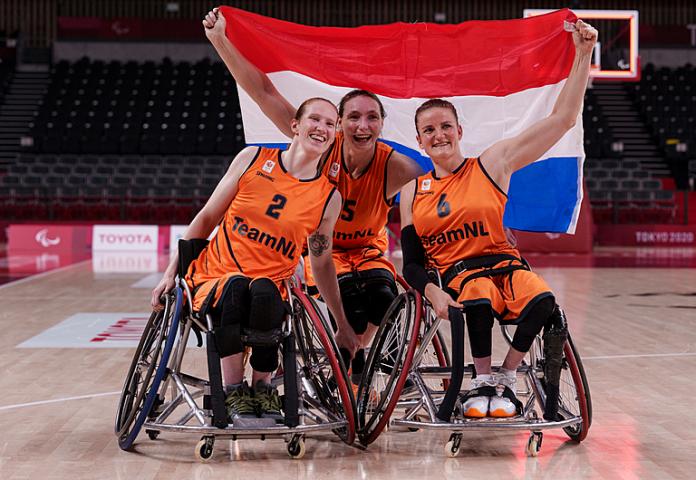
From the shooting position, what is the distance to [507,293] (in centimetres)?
387

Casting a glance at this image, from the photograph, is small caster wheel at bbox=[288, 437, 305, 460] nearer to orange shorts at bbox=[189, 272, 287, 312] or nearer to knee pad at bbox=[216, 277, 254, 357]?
knee pad at bbox=[216, 277, 254, 357]

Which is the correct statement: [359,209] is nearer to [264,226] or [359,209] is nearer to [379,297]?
[379,297]

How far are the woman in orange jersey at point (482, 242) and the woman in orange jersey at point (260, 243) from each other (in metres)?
0.39

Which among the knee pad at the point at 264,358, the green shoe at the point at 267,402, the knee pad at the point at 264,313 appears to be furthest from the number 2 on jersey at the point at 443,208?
the green shoe at the point at 267,402

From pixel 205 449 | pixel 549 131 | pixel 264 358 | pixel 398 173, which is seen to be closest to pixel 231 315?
pixel 264 358

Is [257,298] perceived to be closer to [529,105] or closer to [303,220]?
[303,220]

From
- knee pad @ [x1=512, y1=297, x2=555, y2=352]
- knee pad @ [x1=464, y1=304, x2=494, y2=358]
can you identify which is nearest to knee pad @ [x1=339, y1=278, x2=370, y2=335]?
knee pad @ [x1=464, y1=304, x2=494, y2=358]

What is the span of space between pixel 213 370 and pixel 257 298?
1.03 feet

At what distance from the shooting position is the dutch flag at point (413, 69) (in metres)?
5.11

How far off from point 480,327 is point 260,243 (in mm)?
930

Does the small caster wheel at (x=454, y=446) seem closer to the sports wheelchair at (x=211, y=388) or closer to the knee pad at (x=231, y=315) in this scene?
the sports wheelchair at (x=211, y=388)

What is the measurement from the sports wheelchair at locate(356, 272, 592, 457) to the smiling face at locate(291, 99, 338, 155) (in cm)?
71

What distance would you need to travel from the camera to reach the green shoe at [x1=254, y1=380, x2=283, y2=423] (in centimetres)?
375

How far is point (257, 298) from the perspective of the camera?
3.64 m
